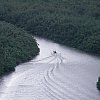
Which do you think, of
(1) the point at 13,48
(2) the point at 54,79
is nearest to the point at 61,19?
(1) the point at 13,48

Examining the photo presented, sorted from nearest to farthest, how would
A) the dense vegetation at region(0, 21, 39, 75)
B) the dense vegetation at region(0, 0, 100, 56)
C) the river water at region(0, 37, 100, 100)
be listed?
Result: 1. the river water at region(0, 37, 100, 100)
2. the dense vegetation at region(0, 21, 39, 75)
3. the dense vegetation at region(0, 0, 100, 56)

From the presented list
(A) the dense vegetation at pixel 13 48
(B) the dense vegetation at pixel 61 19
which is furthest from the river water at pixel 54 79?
(B) the dense vegetation at pixel 61 19

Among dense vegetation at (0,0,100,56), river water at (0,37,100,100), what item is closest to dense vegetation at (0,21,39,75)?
river water at (0,37,100,100)

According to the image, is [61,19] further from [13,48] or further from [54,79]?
[54,79]

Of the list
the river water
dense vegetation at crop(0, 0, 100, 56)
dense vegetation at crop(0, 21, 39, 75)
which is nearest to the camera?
the river water

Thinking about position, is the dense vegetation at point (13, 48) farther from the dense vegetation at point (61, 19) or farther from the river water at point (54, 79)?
the dense vegetation at point (61, 19)

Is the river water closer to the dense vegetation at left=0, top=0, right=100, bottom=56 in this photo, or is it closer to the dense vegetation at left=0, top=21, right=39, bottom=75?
the dense vegetation at left=0, top=21, right=39, bottom=75
